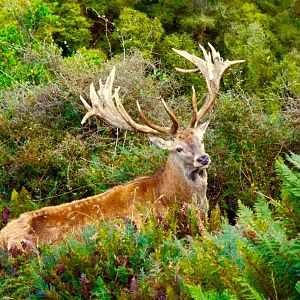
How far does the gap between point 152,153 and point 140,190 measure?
149 centimetres

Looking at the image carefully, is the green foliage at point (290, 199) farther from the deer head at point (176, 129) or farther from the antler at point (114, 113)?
the antler at point (114, 113)

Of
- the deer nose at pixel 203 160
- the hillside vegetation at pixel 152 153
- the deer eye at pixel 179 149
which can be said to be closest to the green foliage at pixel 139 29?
the hillside vegetation at pixel 152 153

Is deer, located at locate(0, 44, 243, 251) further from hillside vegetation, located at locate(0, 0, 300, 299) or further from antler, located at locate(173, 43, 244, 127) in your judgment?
hillside vegetation, located at locate(0, 0, 300, 299)

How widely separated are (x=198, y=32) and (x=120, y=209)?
14606 millimetres

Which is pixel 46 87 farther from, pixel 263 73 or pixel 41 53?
pixel 263 73

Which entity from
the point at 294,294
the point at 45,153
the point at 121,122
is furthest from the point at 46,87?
the point at 294,294

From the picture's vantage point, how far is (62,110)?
1067cm

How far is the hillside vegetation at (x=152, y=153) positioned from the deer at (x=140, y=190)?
1.59 feet

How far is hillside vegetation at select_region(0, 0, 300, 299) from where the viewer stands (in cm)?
363

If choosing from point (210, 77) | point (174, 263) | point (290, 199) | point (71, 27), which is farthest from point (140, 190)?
point (71, 27)

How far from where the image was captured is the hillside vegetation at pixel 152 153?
3.63 meters

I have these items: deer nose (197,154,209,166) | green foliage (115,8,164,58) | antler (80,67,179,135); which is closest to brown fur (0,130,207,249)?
deer nose (197,154,209,166)

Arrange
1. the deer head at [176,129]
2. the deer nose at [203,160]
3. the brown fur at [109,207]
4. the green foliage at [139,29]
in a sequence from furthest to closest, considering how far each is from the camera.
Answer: the green foliage at [139,29], the deer head at [176,129], the deer nose at [203,160], the brown fur at [109,207]

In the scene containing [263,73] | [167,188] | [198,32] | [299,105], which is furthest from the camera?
[198,32]
